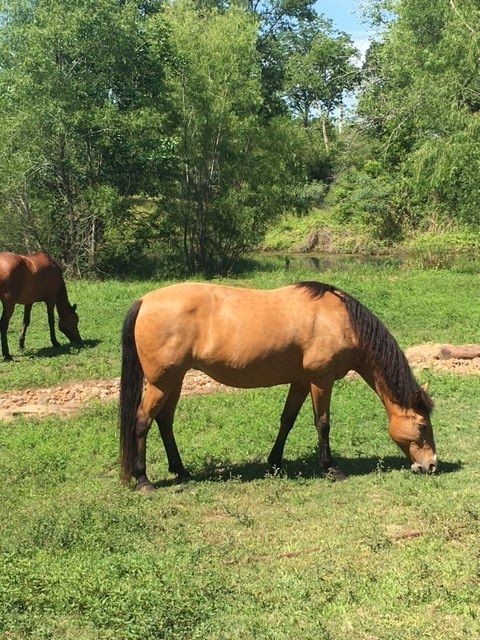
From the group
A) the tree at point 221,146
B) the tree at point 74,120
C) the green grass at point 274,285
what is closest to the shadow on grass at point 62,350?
the green grass at point 274,285

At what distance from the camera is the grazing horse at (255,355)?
6.11m

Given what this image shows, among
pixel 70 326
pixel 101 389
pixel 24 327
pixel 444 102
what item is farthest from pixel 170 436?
pixel 444 102

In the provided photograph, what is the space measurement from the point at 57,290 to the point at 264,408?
5615mm

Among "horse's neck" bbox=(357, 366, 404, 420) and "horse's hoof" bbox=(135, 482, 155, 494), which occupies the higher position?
"horse's neck" bbox=(357, 366, 404, 420)

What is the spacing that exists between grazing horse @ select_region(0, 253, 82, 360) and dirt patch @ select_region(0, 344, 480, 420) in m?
2.21

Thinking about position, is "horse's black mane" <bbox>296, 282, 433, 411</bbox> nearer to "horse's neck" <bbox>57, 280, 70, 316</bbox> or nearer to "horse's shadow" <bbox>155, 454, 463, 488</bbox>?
"horse's shadow" <bbox>155, 454, 463, 488</bbox>

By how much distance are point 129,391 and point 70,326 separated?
659 cm

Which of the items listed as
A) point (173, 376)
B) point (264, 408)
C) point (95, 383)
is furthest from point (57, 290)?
point (173, 376)

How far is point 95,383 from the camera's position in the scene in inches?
388

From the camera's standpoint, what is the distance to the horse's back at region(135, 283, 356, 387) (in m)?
6.09

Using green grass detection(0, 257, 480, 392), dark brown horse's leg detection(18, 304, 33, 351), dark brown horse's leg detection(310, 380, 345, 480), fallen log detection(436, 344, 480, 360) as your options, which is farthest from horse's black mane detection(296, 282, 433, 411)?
dark brown horse's leg detection(18, 304, 33, 351)

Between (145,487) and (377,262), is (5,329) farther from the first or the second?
(377,262)

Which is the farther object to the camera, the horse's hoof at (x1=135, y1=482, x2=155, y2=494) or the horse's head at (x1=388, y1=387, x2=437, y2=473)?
the horse's head at (x1=388, y1=387, x2=437, y2=473)

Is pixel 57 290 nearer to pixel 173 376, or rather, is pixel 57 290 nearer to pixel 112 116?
pixel 173 376
